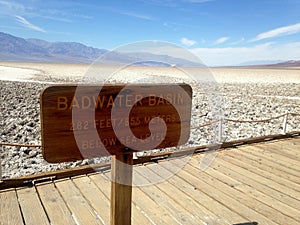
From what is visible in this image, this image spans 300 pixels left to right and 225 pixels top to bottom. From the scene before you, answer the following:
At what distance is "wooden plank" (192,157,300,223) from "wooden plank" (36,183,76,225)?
72.1 inches

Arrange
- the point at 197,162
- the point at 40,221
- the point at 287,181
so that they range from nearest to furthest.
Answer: the point at 40,221, the point at 287,181, the point at 197,162

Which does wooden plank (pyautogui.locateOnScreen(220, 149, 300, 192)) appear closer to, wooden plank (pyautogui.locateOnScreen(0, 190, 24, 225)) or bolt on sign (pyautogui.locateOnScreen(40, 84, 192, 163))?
bolt on sign (pyautogui.locateOnScreen(40, 84, 192, 163))

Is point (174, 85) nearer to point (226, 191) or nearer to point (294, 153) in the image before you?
point (226, 191)

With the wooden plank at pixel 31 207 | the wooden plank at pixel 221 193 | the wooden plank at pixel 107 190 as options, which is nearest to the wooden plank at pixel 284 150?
the wooden plank at pixel 221 193

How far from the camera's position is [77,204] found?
2.67 meters

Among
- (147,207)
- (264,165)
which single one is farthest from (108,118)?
(264,165)

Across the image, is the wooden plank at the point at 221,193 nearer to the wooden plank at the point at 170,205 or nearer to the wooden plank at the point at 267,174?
the wooden plank at the point at 170,205

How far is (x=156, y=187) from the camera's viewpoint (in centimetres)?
313

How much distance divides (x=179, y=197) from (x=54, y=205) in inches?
48.7

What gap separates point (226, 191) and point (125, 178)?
167 cm

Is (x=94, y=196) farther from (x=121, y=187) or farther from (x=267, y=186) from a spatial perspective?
(x=267, y=186)

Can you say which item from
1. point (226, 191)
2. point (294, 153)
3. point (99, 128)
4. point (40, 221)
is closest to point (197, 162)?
point (226, 191)

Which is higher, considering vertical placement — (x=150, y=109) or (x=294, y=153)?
(x=150, y=109)

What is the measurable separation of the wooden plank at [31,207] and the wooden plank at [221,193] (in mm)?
1627
